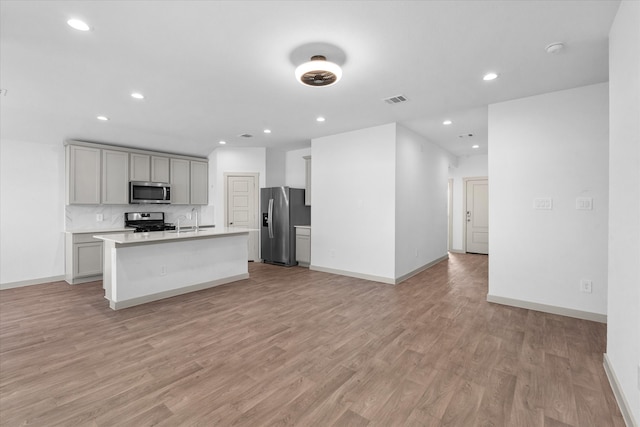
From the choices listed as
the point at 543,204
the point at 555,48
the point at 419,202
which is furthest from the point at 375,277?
the point at 555,48

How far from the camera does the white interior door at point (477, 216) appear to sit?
7.65 meters

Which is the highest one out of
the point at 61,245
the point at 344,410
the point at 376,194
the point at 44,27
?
the point at 44,27

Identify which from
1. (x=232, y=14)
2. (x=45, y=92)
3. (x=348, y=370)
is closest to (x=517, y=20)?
(x=232, y=14)

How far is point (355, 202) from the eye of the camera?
5.23 m

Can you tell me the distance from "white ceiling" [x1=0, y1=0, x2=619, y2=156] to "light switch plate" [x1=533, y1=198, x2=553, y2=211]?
1.28m

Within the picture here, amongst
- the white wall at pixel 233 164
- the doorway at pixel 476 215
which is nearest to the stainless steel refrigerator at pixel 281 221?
the white wall at pixel 233 164

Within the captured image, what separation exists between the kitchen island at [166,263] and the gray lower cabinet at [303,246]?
1.44 meters

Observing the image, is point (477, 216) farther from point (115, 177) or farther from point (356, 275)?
point (115, 177)

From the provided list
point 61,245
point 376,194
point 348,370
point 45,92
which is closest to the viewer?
point 348,370

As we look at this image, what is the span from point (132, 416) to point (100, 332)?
165 cm

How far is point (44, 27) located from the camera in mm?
2209

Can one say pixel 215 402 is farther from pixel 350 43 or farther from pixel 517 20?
pixel 517 20

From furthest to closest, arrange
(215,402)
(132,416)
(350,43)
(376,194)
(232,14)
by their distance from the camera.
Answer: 1. (376,194)
2. (350,43)
3. (232,14)
4. (215,402)
5. (132,416)

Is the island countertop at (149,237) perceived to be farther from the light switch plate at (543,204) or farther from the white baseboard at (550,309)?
the light switch plate at (543,204)
